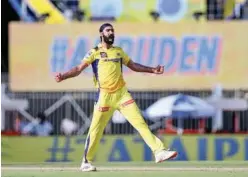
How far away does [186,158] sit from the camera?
57.0 feet

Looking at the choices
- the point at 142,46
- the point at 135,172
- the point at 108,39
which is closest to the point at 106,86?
the point at 108,39

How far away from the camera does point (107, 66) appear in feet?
34.9

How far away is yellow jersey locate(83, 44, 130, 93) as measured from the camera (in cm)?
1065

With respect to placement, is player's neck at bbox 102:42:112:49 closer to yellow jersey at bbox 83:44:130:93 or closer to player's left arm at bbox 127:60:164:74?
yellow jersey at bbox 83:44:130:93

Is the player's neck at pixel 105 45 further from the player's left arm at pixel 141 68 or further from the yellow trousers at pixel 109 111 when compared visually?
the yellow trousers at pixel 109 111

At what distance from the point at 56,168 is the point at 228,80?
15359 millimetres

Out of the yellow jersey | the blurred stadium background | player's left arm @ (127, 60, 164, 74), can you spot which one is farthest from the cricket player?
the blurred stadium background

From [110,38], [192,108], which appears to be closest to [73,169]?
[110,38]

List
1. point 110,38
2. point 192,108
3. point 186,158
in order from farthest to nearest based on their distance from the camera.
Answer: point 192,108, point 186,158, point 110,38

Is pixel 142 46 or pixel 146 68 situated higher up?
pixel 142 46

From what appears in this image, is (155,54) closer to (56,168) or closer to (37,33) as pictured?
(37,33)

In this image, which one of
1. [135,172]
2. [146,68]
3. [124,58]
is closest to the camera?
[135,172]

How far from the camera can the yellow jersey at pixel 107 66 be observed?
1065 cm

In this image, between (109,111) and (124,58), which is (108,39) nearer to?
(124,58)
